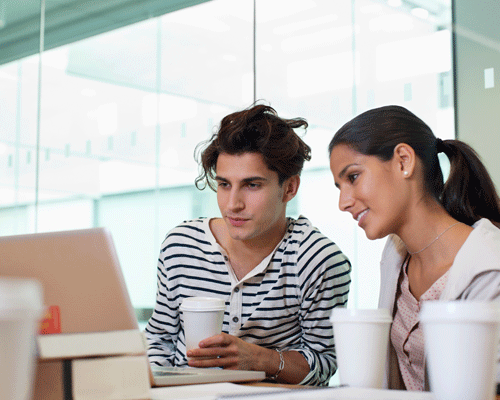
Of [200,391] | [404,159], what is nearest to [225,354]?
[200,391]

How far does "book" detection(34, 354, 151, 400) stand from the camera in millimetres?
566

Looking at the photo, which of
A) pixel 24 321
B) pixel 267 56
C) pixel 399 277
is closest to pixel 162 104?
pixel 267 56

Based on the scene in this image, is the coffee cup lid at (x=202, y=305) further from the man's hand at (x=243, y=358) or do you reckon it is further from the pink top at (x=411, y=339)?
the pink top at (x=411, y=339)

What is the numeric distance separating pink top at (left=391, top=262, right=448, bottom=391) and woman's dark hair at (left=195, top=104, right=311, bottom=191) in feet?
1.61

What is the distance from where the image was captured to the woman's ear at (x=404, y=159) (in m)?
1.34

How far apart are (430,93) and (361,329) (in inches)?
89.4

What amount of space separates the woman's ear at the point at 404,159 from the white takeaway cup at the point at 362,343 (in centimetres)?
67

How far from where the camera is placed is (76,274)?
67 centimetres

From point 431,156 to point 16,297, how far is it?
124 centimetres

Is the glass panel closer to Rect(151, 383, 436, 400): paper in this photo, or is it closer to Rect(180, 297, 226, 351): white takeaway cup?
Rect(180, 297, 226, 351): white takeaway cup

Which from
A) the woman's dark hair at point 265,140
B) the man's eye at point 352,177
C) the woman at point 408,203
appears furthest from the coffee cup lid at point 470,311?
the woman's dark hair at point 265,140

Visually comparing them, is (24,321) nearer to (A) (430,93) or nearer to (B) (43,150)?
(A) (430,93)

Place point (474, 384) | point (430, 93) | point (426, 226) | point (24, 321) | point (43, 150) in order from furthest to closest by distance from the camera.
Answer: point (43, 150) → point (430, 93) → point (426, 226) → point (474, 384) → point (24, 321)

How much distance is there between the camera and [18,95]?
10.3 ft
